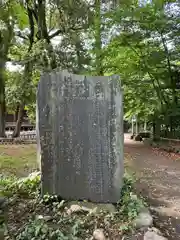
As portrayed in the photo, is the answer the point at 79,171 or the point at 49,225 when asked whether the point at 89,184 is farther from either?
the point at 49,225

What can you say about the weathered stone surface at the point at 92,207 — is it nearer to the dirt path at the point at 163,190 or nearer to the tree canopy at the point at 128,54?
the dirt path at the point at 163,190

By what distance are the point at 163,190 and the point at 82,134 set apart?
2287mm

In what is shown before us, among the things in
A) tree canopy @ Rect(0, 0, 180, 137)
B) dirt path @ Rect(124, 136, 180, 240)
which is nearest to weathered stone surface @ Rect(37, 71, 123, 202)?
dirt path @ Rect(124, 136, 180, 240)

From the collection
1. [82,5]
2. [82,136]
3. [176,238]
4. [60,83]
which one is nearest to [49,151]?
[82,136]

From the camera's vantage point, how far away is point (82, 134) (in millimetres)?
3510

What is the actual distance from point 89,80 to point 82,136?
2.60 ft

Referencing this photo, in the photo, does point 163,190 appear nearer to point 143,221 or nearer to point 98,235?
point 143,221

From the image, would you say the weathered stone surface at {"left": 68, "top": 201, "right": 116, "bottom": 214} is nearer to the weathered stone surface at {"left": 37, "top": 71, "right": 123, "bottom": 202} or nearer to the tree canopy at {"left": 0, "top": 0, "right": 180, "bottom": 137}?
the weathered stone surface at {"left": 37, "top": 71, "right": 123, "bottom": 202}

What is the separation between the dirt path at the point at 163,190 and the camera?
10.8 feet

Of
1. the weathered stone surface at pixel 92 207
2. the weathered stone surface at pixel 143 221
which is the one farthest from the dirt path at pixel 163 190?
the weathered stone surface at pixel 92 207

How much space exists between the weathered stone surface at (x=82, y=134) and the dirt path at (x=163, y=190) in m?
0.75

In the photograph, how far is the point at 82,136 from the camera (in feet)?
11.5

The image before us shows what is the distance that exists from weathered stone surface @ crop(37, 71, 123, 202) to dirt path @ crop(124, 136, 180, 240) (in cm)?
75

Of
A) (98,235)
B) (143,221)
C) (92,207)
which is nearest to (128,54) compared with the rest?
(92,207)
